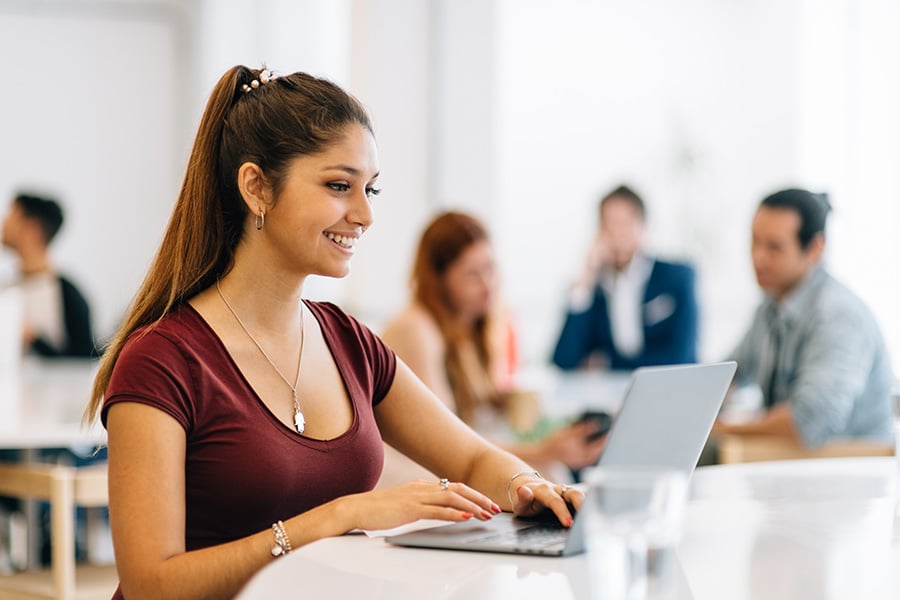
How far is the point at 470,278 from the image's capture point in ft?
10.9

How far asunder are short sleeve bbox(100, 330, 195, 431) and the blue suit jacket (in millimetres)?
3291

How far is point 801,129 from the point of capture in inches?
209

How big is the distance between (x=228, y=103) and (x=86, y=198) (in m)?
6.56

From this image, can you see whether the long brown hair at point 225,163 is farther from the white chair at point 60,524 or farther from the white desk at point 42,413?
the white chair at point 60,524

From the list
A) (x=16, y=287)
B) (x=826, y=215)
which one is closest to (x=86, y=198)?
(x=16, y=287)

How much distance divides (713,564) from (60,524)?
4.56ft

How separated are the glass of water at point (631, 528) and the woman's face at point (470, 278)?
2393 millimetres

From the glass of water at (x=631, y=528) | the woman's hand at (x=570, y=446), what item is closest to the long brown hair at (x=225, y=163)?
the glass of water at (x=631, y=528)

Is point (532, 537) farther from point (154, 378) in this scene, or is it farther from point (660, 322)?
point (660, 322)

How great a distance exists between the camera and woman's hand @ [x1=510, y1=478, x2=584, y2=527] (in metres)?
1.48

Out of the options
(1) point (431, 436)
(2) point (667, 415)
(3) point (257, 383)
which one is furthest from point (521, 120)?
(2) point (667, 415)

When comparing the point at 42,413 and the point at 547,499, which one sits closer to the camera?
the point at 547,499

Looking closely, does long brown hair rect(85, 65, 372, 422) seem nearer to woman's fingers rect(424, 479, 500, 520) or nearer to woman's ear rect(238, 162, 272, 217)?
woman's ear rect(238, 162, 272, 217)

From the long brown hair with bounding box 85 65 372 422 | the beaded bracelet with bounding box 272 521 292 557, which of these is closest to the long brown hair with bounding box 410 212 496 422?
the long brown hair with bounding box 85 65 372 422
